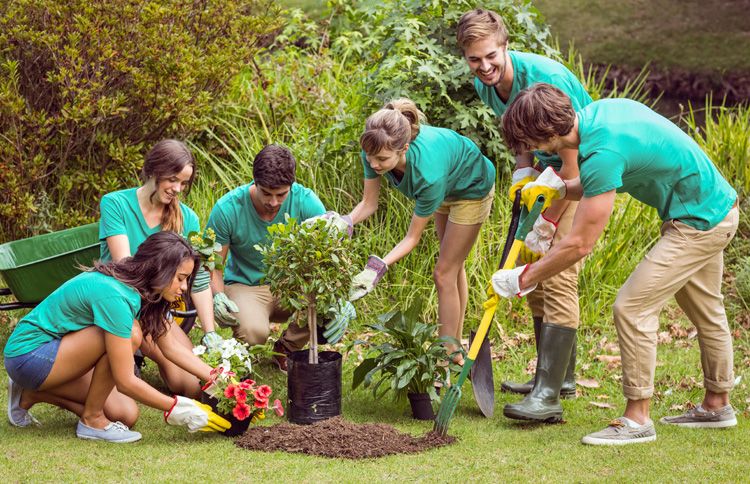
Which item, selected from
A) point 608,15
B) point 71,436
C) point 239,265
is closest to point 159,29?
point 239,265

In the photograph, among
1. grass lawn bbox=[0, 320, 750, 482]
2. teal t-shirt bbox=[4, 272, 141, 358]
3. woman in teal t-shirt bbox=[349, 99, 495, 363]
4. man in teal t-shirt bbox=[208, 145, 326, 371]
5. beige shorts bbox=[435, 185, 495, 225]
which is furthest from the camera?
man in teal t-shirt bbox=[208, 145, 326, 371]

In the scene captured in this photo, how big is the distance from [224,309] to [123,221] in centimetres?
64

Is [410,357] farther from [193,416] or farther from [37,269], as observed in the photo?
[37,269]

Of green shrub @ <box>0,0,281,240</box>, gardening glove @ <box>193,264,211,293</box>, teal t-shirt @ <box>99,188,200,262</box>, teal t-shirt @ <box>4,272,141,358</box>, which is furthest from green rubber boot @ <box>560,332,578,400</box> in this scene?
green shrub @ <box>0,0,281,240</box>

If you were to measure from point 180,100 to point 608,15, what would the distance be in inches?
359

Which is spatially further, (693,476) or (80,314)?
(80,314)

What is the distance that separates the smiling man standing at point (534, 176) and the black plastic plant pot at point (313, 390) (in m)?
0.76

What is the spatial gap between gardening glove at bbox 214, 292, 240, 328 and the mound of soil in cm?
80

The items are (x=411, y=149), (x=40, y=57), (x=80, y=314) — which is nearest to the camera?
(x=80, y=314)

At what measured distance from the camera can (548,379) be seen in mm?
4070

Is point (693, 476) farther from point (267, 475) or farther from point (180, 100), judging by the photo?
point (180, 100)

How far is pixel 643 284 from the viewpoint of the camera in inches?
144

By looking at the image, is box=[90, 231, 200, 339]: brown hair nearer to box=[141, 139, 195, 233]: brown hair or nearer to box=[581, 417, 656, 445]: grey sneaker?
box=[141, 139, 195, 233]: brown hair

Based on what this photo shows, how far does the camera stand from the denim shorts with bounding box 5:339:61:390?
371 centimetres
